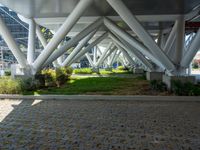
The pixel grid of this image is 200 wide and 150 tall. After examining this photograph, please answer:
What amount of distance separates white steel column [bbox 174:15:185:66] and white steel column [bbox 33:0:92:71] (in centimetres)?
726

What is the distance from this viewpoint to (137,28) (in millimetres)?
13906

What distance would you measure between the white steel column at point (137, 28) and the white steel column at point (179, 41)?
63.3 inches

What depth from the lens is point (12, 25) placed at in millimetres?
54594

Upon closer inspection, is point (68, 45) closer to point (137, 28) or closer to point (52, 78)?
point (52, 78)

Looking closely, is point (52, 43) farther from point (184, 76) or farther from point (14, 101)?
point (184, 76)

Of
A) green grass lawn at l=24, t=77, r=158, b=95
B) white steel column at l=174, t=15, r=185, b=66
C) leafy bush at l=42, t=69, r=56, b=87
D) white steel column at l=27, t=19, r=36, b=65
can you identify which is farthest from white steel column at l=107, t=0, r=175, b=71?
leafy bush at l=42, t=69, r=56, b=87

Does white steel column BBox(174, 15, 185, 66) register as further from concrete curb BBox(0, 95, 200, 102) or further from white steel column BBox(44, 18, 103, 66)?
white steel column BBox(44, 18, 103, 66)

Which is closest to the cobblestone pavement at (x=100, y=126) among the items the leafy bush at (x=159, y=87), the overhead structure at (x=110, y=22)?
the leafy bush at (x=159, y=87)

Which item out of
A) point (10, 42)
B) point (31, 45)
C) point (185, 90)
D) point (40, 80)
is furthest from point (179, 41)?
point (10, 42)

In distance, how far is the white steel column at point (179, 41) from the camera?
1667cm

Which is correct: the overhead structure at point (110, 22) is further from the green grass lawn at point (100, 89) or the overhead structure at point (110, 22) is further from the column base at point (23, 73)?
the green grass lawn at point (100, 89)

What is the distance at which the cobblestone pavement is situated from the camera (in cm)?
590

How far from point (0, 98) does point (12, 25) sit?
1805 inches

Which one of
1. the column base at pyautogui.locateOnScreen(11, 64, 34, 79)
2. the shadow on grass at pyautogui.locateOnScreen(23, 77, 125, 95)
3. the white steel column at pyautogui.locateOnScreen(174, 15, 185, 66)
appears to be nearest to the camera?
the shadow on grass at pyautogui.locateOnScreen(23, 77, 125, 95)
